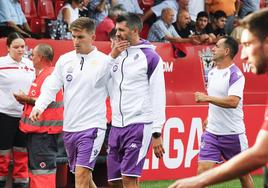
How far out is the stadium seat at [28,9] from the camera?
14398mm

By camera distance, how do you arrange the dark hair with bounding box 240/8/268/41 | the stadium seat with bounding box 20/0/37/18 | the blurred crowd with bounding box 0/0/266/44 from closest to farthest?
the dark hair with bounding box 240/8/268/41 < the blurred crowd with bounding box 0/0/266/44 < the stadium seat with bounding box 20/0/37/18

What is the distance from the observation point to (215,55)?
1064 cm

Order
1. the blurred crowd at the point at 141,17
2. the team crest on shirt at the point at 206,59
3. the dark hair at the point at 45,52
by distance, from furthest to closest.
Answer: the team crest on shirt at the point at 206,59 → the blurred crowd at the point at 141,17 → the dark hair at the point at 45,52

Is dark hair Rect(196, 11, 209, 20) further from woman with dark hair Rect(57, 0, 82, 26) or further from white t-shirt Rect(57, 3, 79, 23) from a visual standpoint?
white t-shirt Rect(57, 3, 79, 23)

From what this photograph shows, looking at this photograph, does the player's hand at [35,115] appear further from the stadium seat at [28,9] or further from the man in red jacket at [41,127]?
the stadium seat at [28,9]

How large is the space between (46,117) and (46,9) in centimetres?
455

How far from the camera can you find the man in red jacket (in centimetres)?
1027

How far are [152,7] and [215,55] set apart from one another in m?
5.64

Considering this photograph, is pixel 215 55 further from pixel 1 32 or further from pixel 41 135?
pixel 1 32

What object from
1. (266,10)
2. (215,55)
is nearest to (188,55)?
(215,55)

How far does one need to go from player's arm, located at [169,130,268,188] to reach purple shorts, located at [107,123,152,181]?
4696mm

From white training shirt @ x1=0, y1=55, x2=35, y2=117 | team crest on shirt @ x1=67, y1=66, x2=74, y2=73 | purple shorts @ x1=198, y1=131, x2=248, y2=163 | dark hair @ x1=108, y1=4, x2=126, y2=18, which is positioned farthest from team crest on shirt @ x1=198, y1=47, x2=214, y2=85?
team crest on shirt @ x1=67, y1=66, x2=74, y2=73

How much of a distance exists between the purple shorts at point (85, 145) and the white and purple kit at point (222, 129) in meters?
1.73

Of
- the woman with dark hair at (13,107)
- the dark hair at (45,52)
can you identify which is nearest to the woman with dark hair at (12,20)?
the woman with dark hair at (13,107)
